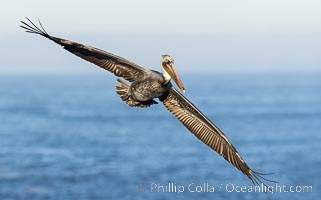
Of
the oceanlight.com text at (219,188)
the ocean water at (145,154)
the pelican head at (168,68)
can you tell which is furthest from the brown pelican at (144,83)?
the oceanlight.com text at (219,188)

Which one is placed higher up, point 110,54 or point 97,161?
point 97,161

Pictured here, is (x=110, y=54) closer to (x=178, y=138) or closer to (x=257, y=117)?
(x=178, y=138)

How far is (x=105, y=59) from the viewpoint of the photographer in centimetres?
1756

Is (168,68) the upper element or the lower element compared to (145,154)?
lower

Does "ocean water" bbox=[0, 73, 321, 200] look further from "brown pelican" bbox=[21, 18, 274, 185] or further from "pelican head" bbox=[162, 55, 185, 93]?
"pelican head" bbox=[162, 55, 185, 93]

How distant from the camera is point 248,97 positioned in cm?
13288

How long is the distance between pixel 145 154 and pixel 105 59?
4796 cm

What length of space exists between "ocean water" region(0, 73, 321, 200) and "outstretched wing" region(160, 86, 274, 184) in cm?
2570

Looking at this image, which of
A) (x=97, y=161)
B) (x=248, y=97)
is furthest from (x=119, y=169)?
(x=248, y=97)

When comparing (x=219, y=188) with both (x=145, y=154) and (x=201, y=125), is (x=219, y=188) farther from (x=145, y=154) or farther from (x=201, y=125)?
(x=201, y=125)

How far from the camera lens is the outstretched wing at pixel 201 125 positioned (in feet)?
60.0

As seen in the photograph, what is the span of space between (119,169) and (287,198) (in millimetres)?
13367

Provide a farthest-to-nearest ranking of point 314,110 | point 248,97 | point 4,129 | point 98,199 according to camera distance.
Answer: point 248,97 < point 314,110 < point 4,129 < point 98,199

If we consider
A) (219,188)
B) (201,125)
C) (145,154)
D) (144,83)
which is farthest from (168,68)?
(145,154)
